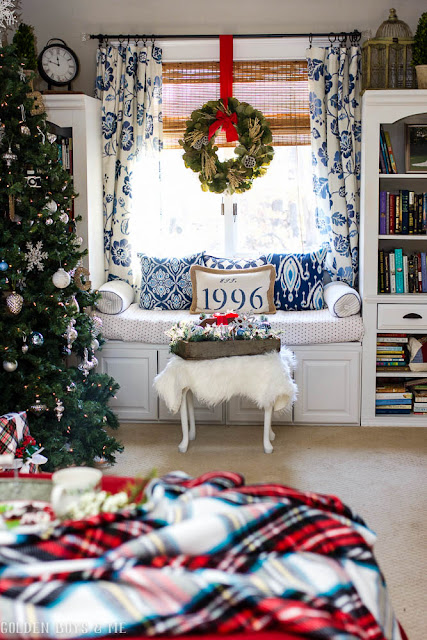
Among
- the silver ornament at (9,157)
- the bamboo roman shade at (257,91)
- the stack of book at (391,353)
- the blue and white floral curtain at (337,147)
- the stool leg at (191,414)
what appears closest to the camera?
the silver ornament at (9,157)

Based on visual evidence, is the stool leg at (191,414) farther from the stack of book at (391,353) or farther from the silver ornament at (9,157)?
the silver ornament at (9,157)

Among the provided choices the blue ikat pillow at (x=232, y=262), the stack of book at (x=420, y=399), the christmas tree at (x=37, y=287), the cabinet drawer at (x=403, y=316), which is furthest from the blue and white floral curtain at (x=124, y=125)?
the stack of book at (x=420, y=399)

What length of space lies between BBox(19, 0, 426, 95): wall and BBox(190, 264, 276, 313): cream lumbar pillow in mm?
1627

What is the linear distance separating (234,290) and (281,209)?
78 cm

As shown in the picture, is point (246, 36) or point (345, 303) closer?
point (345, 303)

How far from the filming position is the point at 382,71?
4.40 m

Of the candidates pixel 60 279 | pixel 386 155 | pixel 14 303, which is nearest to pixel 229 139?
pixel 386 155

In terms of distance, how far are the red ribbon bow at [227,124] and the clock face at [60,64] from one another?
3.20ft

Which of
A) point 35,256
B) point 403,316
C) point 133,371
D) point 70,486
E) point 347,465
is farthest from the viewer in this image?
point 133,371

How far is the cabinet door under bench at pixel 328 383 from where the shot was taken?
4.36m

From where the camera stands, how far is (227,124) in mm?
4633

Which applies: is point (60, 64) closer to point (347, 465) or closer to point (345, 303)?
point (345, 303)

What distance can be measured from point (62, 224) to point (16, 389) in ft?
2.78

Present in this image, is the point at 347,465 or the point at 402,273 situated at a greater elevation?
the point at 402,273
